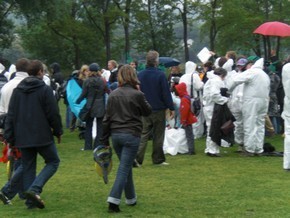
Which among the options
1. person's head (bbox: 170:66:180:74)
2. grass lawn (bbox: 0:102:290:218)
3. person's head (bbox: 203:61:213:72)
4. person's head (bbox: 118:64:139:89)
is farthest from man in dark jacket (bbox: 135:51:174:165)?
person's head (bbox: 170:66:180:74)

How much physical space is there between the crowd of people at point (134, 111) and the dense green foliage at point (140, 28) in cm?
2347

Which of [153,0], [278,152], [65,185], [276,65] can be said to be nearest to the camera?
[65,185]

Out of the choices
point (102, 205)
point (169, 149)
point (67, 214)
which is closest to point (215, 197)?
point (102, 205)

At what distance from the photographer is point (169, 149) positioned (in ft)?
43.5

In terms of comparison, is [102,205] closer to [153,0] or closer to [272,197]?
[272,197]

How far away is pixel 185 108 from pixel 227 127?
3.29 feet

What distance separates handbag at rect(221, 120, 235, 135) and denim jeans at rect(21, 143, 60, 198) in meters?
5.10

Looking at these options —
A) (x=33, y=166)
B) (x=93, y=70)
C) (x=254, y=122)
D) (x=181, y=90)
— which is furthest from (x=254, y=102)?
(x=33, y=166)

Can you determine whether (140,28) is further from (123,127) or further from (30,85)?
(123,127)

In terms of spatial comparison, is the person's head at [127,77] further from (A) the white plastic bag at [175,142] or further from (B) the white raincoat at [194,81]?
(B) the white raincoat at [194,81]

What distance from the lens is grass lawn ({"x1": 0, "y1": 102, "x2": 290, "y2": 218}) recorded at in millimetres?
7918

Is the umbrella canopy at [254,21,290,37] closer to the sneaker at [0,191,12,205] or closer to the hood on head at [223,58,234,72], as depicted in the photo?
the hood on head at [223,58,234,72]

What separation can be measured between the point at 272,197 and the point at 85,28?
121ft

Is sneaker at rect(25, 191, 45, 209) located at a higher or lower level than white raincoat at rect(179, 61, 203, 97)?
lower
